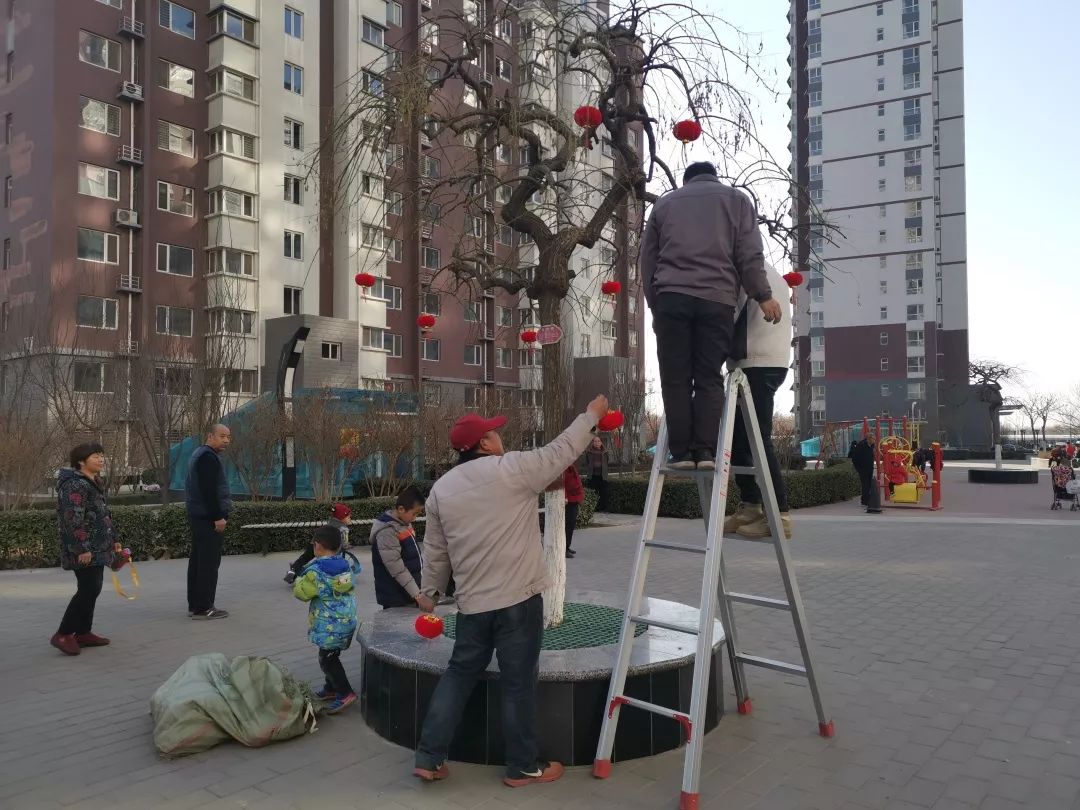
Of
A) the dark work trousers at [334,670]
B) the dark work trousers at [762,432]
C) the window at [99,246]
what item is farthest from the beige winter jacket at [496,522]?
the window at [99,246]

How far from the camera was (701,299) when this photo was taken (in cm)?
370

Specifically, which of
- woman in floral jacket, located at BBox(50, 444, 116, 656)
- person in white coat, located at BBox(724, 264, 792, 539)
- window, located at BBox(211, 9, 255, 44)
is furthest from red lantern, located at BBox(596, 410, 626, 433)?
window, located at BBox(211, 9, 255, 44)

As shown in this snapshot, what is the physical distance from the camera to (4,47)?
32719 millimetres

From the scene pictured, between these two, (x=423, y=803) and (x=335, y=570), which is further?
(x=335, y=570)

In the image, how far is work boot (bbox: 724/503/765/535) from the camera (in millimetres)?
4164

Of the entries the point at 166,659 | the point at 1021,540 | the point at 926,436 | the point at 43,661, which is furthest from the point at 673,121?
the point at 926,436

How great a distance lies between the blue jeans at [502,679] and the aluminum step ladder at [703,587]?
383mm

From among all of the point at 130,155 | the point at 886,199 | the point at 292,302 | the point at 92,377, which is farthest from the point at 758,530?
the point at 886,199

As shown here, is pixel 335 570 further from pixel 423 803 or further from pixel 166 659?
pixel 166 659

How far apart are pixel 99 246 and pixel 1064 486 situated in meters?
33.1

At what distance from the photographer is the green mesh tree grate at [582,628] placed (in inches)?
195

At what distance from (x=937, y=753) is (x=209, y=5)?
39.3 m

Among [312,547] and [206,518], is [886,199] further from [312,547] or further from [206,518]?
[206,518]

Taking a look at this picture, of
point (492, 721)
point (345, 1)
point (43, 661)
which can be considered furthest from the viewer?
point (345, 1)
